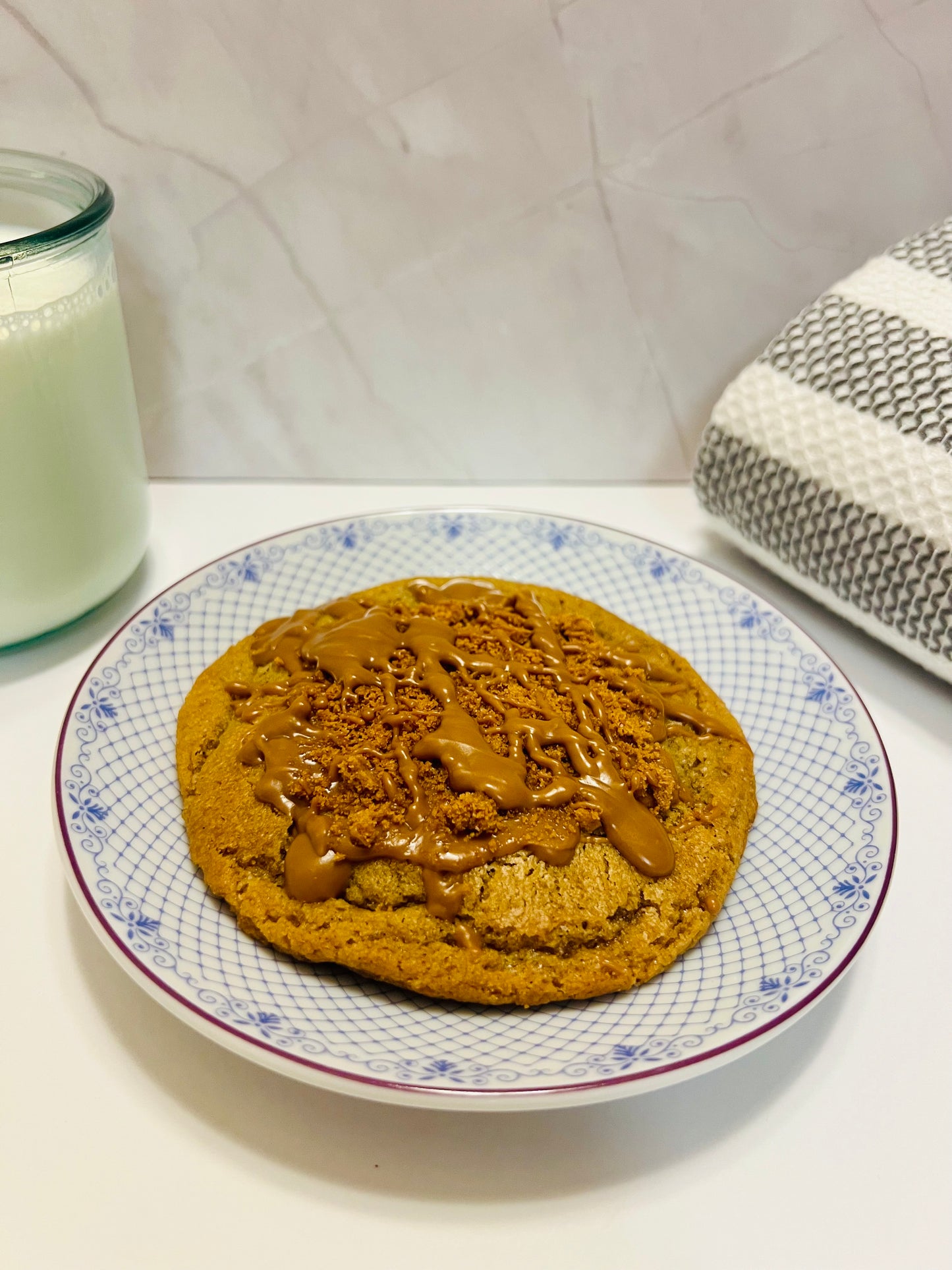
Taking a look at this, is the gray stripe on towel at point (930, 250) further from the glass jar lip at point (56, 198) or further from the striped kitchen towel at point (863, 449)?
the glass jar lip at point (56, 198)

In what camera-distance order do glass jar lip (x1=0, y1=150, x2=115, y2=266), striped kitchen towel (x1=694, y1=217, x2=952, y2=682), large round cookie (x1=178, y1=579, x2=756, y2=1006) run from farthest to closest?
A: striped kitchen towel (x1=694, y1=217, x2=952, y2=682)
glass jar lip (x1=0, y1=150, x2=115, y2=266)
large round cookie (x1=178, y1=579, x2=756, y2=1006)

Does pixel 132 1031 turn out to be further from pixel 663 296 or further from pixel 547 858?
pixel 663 296

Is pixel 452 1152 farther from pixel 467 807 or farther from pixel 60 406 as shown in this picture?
pixel 60 406

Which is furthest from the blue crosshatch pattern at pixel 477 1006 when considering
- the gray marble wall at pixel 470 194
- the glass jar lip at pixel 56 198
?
the glass jar lip at pixel 56 198

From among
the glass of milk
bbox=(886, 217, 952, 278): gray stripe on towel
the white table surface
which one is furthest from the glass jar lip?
bbox=(886, 217, 952, 278): gray stripe on towel

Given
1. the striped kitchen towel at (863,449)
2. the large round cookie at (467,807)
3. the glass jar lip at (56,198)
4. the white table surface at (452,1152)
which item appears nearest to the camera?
the white table surface at (452,1152)

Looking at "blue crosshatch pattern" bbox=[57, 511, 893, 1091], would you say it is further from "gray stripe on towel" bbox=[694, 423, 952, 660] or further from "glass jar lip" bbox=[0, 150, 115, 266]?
"glass jar lip" bbox=[0, 150, 115, 266]
